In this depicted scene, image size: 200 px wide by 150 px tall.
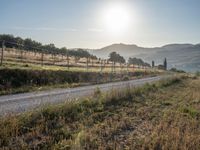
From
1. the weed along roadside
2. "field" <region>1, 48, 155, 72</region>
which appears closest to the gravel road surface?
the weed along roadside

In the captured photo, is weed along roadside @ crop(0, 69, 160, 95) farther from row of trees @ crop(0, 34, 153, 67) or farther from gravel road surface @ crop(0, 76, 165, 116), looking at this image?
row of trees @ crop(0, 34, 153, 67)

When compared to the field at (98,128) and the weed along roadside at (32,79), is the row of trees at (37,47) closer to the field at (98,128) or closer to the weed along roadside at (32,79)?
the weed along roadside at (32,79)

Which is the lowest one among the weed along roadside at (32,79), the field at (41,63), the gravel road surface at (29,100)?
the gravel road surface at (29,100)

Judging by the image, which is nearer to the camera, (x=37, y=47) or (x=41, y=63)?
(x=41, y=63)

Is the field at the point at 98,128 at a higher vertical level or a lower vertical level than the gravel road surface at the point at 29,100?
lower

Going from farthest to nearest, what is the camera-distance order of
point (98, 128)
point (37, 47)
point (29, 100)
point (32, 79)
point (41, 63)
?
point (37, 47) < point (41, 63) < point (32, 79) < point (29, 100) < point (98, 128)

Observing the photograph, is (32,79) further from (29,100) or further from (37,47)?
(37,47)

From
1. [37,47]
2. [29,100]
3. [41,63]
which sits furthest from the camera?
[37,47]

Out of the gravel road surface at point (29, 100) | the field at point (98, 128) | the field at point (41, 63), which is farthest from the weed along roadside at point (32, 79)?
the field at point (98, 128)

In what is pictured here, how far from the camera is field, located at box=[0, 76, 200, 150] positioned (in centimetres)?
834

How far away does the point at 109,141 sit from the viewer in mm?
8727

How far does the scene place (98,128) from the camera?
9875 mm

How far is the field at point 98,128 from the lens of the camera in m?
8.34

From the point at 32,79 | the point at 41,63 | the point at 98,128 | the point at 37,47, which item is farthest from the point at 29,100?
the point at 37,47
